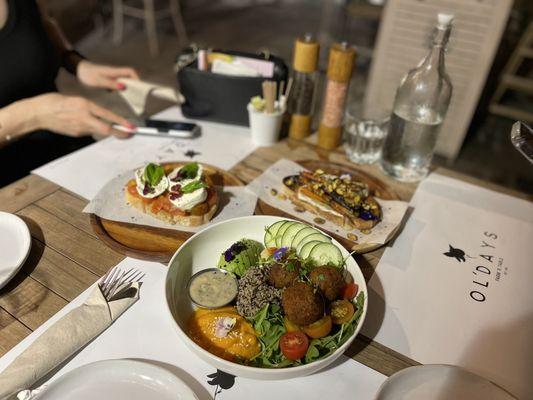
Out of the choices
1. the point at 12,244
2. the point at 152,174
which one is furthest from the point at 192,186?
the point at 12,244

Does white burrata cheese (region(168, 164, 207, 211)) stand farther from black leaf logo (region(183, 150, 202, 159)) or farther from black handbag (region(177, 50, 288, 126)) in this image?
black handbag (region(177, 50, 288, 126))

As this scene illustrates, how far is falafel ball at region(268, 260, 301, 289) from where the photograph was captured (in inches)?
35.9

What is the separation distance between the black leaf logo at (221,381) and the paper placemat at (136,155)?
0.76 m

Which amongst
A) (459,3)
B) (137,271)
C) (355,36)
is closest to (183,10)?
(355,36)

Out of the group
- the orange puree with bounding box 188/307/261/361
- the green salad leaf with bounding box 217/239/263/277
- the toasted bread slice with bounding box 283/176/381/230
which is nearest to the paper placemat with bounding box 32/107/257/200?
the toasted bread slice with bounding box 283/176/381/230

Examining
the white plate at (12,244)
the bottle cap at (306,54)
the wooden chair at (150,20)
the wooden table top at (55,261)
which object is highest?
the bottle cap at (306,54)

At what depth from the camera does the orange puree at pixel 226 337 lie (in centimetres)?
83

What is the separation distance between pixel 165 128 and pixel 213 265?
2.62ft

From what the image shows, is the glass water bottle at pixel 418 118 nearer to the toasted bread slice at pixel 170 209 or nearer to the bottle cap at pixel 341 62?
the bottle cap at pixel 341 62

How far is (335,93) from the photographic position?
1.52m

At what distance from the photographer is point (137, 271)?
1.05m

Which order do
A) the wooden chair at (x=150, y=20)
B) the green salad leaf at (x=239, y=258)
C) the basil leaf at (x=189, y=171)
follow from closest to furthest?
the green salad leaf at (x=239, y=258) → the basil leaf at (x=189, y=171) → the wooden chair at (x=150, y=20)

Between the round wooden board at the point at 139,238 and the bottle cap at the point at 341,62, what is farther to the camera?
the bottle cap at the point at 341,62

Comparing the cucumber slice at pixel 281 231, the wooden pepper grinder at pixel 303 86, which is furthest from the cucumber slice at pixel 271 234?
the wooden pepper grinder at pixel 303 86
